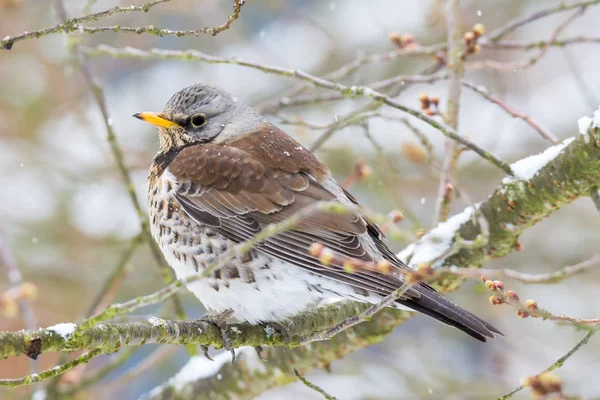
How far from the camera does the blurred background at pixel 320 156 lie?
21.1ft

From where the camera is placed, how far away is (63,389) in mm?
4449

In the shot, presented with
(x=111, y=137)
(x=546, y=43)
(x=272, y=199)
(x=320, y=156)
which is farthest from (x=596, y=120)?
(x=320, y=156)

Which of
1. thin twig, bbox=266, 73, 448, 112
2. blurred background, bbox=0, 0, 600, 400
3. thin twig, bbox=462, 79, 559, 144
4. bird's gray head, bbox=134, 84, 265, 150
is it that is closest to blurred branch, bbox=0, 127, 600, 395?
thin twig, bbox=462, 79, 559, 144

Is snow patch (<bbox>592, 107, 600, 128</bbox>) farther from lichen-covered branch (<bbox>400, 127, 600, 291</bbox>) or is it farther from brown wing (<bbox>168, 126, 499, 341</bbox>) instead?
brown wing (<bbox>168, 126, 499, 341</bbox>)

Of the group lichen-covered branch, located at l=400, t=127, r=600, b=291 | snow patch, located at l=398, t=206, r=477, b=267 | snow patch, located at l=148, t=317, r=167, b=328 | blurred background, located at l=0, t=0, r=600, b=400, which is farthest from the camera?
blurred background, located at l=0, t=0, r=600, b=400

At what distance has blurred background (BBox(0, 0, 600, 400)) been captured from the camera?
6.45 metres

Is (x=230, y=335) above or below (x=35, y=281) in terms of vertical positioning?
below

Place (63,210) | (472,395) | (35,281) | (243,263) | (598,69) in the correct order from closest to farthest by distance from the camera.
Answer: (243,263)
(472,395)
(35,281)
(63,210)
(598,69)

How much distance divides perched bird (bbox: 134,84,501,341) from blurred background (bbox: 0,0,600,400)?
162 centimetres

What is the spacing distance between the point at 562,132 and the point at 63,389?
5.92m

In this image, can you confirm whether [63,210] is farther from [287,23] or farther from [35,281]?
[287,23]

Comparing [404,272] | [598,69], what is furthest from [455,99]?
[598,69]

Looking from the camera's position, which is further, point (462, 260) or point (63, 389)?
point (63, 389)

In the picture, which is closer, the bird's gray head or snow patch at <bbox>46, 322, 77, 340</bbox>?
snow patch at <bbox>46, 322, 77, 340</bbox>
